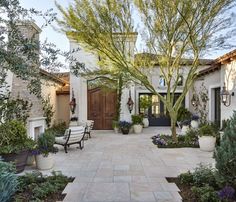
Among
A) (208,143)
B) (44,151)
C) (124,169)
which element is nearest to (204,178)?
(124,169)

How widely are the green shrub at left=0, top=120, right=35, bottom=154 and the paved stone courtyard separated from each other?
1069mm

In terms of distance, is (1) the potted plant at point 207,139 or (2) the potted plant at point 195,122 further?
(2) the potted plant at point 195,122

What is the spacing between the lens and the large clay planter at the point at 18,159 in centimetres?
611

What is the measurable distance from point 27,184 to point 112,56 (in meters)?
6.44

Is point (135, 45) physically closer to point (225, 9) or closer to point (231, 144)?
point (225, 9)

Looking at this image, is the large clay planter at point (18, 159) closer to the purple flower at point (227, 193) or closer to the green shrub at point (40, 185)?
the green shrub at point (40, 185)

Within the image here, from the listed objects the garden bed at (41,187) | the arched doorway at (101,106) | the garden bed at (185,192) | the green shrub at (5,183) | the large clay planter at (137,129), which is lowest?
the garden bed at (185,192)

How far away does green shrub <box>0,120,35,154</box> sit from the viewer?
643 cm

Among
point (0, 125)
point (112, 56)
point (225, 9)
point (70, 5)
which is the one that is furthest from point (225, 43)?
point (0, 125)

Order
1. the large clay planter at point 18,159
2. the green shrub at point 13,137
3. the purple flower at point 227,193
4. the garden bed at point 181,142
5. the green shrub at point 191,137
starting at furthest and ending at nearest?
the green shrub at point 191,137 → the garden bed at point 181,142 → the green shrub at point 13,137 → the large clay planter at point 18,159 → the purple flower at point 227,193

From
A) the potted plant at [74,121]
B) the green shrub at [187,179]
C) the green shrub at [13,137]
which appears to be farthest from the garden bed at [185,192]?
the potted plant at [74,121]

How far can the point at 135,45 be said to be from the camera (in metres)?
10.9

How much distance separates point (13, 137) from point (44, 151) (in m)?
0.86

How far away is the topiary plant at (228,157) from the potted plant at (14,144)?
4.54 metres
